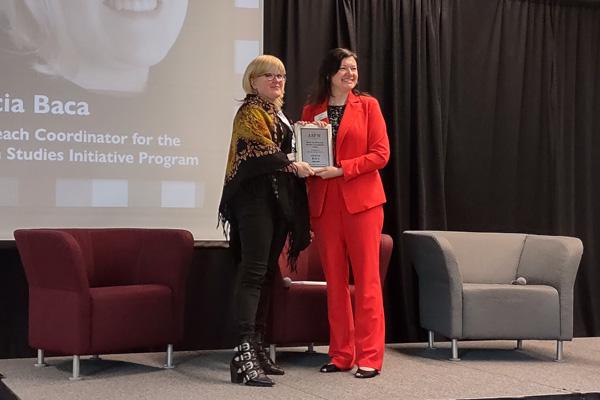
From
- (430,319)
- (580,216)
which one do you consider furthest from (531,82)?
(430,319)

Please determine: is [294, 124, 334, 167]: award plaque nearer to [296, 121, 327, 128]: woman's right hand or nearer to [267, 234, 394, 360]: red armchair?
[296, 121, 327, 128]: woman's right hand

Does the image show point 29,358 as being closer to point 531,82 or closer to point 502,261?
point 502,261

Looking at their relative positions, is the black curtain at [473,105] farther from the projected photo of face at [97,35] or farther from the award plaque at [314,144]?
the award plaque at [314,144]

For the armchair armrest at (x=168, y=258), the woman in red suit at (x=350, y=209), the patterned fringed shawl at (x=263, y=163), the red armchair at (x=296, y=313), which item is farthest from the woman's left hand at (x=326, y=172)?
the armchair armrest at (x=168, y=258)

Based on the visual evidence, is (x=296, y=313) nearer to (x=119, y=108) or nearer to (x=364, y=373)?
(x=364, y=373)

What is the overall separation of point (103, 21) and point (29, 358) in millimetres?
2049

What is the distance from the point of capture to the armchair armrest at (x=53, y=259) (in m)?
3.96

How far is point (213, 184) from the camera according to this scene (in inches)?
199

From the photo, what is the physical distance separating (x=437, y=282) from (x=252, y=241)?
59.7 inches

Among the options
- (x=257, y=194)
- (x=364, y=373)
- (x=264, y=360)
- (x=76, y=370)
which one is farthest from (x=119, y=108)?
(x=364, y=373)

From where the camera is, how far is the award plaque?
3.91 metres

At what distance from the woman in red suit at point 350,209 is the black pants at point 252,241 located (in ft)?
1.09

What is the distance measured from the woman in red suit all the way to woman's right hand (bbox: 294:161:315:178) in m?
0.07

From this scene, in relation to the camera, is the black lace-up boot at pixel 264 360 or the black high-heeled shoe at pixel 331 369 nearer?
the black lace-up boot at pixel 264 360
